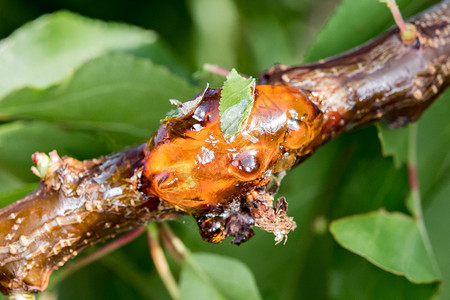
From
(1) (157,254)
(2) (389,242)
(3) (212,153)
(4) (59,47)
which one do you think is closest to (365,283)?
(2) (389,242)

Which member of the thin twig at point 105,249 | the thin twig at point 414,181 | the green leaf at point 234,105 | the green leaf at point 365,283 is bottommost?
the green leaf at point 365,283

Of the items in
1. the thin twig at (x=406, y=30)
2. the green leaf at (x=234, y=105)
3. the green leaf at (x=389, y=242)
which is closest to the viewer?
the green leaf at (x=234, y=105)

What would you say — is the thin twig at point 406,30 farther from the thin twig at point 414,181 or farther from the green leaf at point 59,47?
the green leaf at point 59,47

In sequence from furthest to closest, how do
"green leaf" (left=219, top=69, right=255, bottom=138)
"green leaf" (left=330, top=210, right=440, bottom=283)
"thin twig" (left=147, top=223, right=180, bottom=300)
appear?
1. "thin twig" (left=147, top=223, right=180, bottom=300)
2. "green leaf" (left=330, top=210, right=440, bottom=283)
3. "green leaf" (left=219, top=69, right=255, bottom=138)

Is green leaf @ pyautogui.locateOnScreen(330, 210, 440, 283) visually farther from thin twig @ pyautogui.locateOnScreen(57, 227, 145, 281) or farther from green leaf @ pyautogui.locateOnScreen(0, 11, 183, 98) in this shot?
green leaf @ pyautogui.locateOnScreen(0, 11, 183, 98)

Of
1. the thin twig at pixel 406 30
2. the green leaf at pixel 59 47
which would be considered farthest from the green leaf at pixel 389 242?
the green leaf at pixel 59 47

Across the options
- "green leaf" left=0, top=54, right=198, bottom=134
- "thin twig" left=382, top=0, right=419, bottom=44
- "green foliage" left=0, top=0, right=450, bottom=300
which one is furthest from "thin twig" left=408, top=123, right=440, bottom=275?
"green leaf" left=0, top=54, right=198, bottom=134

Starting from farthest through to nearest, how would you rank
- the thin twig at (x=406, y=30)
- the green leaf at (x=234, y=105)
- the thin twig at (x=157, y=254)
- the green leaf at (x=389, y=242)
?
1. the thin twig at (x=157, y=254)
2. the green leaf at (x=389, y=242)
3. the thin twig at (x=406, y=30)
4. the green leaf at (x=234, y=105)

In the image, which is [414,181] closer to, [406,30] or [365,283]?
[365,283]
